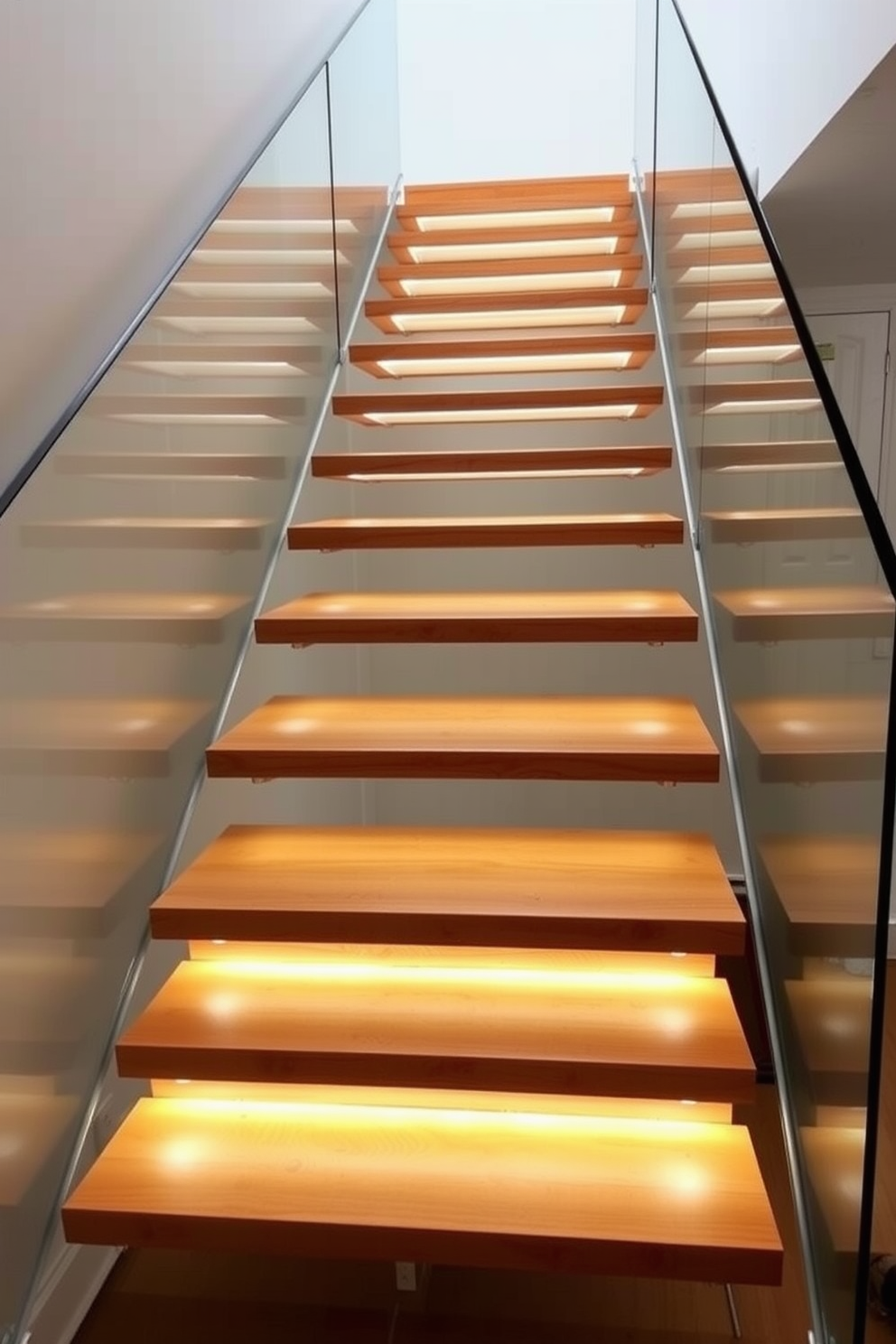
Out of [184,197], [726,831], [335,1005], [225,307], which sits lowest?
[726,831]

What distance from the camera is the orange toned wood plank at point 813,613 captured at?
4.24 feet

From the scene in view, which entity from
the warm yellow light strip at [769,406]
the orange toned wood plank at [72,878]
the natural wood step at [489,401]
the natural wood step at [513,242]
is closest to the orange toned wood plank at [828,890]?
the warm yellow light strip at [769,406]

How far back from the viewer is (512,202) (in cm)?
446

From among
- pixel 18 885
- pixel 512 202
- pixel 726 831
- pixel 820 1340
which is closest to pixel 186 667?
pixel 18 885

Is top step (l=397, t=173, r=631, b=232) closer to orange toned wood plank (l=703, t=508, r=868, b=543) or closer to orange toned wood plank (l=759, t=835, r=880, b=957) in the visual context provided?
orange toned wood plank (l=703, t=508, r=868, b=543)

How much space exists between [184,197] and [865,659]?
2.23m

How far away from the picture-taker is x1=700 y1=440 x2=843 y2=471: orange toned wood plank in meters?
1.51

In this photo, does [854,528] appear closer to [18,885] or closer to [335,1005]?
[335,1005]

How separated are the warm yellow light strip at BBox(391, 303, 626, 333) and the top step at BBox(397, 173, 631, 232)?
0.67 m

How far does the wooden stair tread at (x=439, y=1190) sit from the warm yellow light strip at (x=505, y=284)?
10.2 ft

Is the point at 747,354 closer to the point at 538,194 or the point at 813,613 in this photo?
the point at 813,613

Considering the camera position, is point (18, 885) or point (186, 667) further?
point (186, 667)

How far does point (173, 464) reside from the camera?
2199mm

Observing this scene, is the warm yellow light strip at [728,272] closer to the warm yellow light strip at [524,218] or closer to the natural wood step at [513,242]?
the natural wood step at [513,242]
